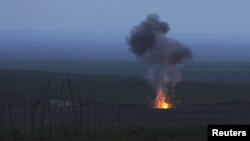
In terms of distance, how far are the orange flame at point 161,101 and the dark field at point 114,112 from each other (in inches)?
28.4

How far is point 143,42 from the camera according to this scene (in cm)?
6122

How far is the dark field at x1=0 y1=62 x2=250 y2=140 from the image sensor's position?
33.2 m

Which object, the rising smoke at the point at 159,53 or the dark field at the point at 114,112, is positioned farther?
the rising smoke at the point at 159,53

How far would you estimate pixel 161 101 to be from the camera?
181ft

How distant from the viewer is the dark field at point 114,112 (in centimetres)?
3319

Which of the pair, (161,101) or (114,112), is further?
(161,101)

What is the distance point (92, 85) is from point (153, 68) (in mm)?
17703

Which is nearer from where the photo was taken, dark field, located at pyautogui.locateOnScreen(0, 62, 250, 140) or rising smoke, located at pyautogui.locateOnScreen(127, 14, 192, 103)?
dark field, located at pyautogui.locateOnScreen(0, 62, 250, 140)

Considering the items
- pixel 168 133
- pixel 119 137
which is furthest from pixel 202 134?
pixel 119 137

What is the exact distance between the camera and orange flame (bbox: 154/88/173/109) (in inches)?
2094

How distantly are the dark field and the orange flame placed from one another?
72 centimetres

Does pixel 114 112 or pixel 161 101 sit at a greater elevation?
pixel 161 101

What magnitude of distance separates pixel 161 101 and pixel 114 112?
24.9ft

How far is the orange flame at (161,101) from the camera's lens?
53.2m
